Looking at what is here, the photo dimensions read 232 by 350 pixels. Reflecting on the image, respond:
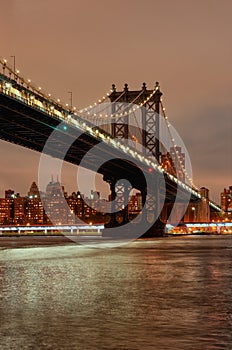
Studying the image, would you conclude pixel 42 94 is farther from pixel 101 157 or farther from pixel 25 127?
pixel 101 157

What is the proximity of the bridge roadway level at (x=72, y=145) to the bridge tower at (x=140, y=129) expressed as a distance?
73cm

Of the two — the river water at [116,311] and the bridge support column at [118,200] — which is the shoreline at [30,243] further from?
the river water at [116,311]

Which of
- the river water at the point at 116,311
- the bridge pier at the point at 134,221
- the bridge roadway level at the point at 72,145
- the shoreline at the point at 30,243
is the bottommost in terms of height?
the river water at the point at 116,311

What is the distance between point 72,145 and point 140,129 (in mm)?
35324

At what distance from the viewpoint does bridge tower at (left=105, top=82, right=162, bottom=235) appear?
95.4 metres

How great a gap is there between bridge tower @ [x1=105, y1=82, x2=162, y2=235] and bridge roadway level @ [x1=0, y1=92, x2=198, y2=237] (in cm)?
73

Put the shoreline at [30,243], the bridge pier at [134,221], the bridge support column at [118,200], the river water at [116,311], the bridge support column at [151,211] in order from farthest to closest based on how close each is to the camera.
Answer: the bridge support column at [151,211] < the bridge pier at [134,221] < the bridge support column at [118,200] < the shoreline at [30,243] < the river water at [116,311]

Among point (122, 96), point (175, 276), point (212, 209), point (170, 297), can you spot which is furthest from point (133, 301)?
point (212, 209)

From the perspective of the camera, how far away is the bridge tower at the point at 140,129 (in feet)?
313

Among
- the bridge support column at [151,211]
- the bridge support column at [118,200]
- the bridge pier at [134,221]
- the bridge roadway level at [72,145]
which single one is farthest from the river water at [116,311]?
the bridge support column at [151,211]

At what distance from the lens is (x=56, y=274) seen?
90.9 ft

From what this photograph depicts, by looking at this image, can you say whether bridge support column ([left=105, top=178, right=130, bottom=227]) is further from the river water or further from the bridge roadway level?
the river water

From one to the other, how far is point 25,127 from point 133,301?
36809 mm

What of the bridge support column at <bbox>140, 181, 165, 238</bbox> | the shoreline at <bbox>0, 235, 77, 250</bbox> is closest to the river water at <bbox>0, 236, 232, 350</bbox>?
the shoreline at <bbox>0, 235, 77, 250</bbox>
